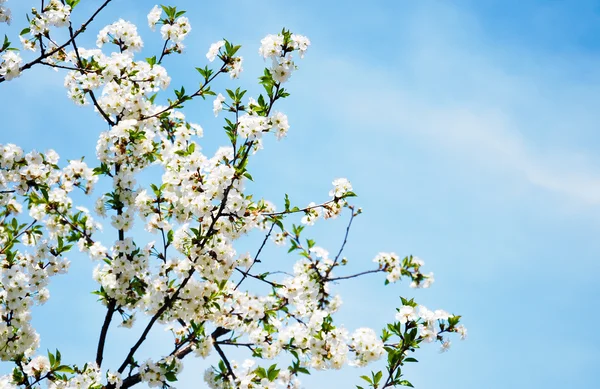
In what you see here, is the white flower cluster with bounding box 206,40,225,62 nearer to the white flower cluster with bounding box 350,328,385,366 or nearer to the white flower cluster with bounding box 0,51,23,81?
the white flower cluster with bounding box 0,51,23,81

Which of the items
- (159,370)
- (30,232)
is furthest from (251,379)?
(30,232)

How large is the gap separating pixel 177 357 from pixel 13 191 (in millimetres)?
2708

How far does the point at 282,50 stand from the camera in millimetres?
5844

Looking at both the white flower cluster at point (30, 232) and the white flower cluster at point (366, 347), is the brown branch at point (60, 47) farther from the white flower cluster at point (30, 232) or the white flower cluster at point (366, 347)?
the white flower cluster at point (366, 347)

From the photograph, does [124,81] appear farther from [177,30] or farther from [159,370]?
[159,370]

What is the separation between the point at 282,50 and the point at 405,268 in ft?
8.96

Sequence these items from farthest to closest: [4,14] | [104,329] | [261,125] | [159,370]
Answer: [104,329]
[4,14]
[159,370]
[261,125]

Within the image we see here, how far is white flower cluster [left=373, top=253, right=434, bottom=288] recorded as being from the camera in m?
6.30

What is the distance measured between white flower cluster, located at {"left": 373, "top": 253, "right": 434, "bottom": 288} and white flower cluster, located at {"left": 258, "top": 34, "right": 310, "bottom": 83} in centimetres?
225

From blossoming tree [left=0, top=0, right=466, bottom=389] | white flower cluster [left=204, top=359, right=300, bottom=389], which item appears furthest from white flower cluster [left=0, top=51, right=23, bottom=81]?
white flower cluster [left=204, top=359, right=300, bottom=389]

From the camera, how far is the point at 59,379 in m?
6.32

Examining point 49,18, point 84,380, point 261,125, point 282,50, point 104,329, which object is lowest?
point 84,380

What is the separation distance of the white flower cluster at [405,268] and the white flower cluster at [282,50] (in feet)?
7.39

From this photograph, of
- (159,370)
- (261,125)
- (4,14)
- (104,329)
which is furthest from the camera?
(104,329)
